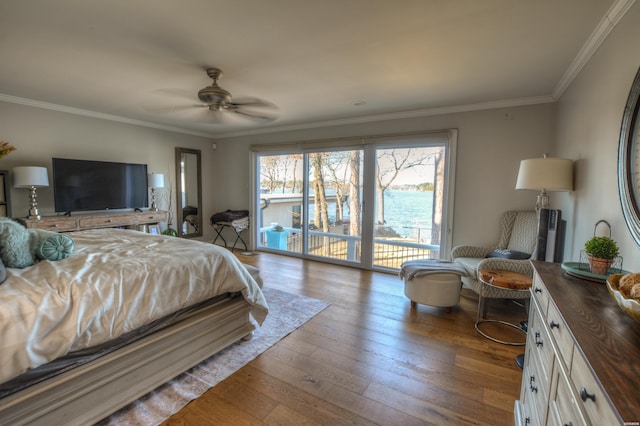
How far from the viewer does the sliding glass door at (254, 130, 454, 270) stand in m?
4.11

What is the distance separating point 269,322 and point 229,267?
0.87 m

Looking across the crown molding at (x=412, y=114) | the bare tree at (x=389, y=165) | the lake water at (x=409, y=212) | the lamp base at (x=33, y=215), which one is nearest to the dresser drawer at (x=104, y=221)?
the lamp base at (x=33, y=215)

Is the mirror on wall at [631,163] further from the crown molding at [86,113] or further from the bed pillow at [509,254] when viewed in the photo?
the crown molding at [86,113]

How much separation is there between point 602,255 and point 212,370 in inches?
96.5

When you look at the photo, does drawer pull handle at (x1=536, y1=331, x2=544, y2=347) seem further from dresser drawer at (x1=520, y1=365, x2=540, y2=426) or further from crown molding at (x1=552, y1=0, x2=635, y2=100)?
crown molding at (x1=552, y1=0, x2=635, y2=100)

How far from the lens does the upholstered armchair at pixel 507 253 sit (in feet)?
9.01

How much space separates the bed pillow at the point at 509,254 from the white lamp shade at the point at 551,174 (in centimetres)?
102

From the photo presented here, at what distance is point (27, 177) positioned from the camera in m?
3.47

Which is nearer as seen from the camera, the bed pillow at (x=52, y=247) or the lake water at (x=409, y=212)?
the bed pillow at (x=52, y=247)

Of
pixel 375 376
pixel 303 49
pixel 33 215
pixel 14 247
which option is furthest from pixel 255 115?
pixel 33 215

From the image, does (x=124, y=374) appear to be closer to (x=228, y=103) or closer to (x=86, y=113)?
(x=228, y=103)

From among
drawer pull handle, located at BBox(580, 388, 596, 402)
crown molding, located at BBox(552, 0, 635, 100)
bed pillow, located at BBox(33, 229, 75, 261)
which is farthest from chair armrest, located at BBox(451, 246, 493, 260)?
bed pillow, located at BBox(33, 229, 75, 261)

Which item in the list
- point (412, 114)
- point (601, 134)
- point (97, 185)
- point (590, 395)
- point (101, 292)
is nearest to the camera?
point (590, 395)

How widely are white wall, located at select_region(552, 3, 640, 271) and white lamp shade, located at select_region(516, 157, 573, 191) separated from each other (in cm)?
10
